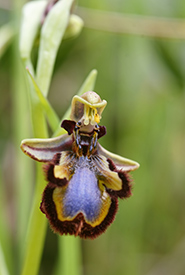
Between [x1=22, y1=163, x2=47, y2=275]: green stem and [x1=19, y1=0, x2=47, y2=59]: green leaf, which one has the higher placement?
[x1=19, y1=0, x2=47, y2=59]: green leaf

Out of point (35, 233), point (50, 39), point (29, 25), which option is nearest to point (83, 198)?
point (35, 233)

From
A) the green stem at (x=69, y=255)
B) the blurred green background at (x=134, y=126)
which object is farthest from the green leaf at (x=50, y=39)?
the blurred green background at (x=134, y=126)

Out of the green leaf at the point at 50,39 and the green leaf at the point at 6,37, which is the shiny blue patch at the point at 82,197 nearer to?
the green leaf at the point at 50,39

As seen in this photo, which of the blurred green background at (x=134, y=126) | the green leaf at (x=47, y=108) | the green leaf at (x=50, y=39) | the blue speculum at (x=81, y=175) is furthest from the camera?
the blurred green background at (x=134, y=126)

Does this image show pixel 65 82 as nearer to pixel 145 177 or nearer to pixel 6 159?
pixel 6 159

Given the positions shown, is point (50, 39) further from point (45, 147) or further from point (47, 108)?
point (45, 147)

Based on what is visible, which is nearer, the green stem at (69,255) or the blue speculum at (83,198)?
the blue speculum at (83,198)

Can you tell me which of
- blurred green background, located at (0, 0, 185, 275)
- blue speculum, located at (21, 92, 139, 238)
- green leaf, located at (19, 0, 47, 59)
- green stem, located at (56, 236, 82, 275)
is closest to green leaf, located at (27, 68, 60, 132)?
blue speculum, located at (21, 92, 139, 238)

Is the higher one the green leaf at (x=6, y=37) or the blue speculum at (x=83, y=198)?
the green leaf at (x=6, y=37)

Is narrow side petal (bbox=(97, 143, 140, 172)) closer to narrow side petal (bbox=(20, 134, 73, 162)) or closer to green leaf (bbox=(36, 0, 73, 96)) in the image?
narrow side petal (bbox=(20, 134, 73, 162))
